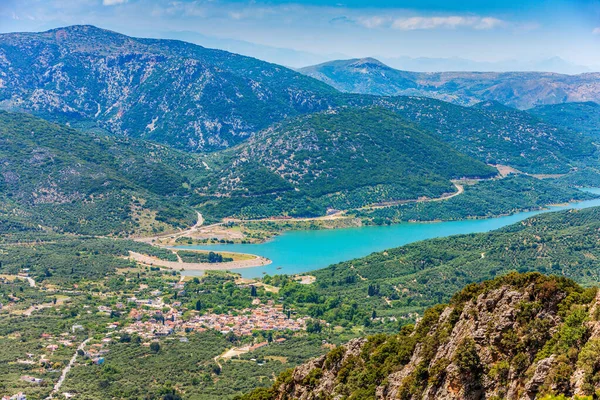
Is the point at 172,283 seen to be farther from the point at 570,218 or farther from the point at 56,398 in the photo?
the point at 570,218

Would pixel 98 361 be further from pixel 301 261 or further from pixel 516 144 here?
pixel 516 144

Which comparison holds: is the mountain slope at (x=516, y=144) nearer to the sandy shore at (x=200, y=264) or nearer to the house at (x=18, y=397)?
the sandy shore at (x=200, y=264)

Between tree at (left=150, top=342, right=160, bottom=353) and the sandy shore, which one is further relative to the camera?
the sandy shore

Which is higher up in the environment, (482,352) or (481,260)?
(482,352)

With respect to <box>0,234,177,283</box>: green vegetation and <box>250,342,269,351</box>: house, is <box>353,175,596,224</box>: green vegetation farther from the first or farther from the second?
<box>250,342,269,351</box>: house

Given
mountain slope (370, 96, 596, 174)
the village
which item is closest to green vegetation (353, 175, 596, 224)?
mountain slope (370, 96, 596, 174)

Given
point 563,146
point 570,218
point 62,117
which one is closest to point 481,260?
point 570,218
